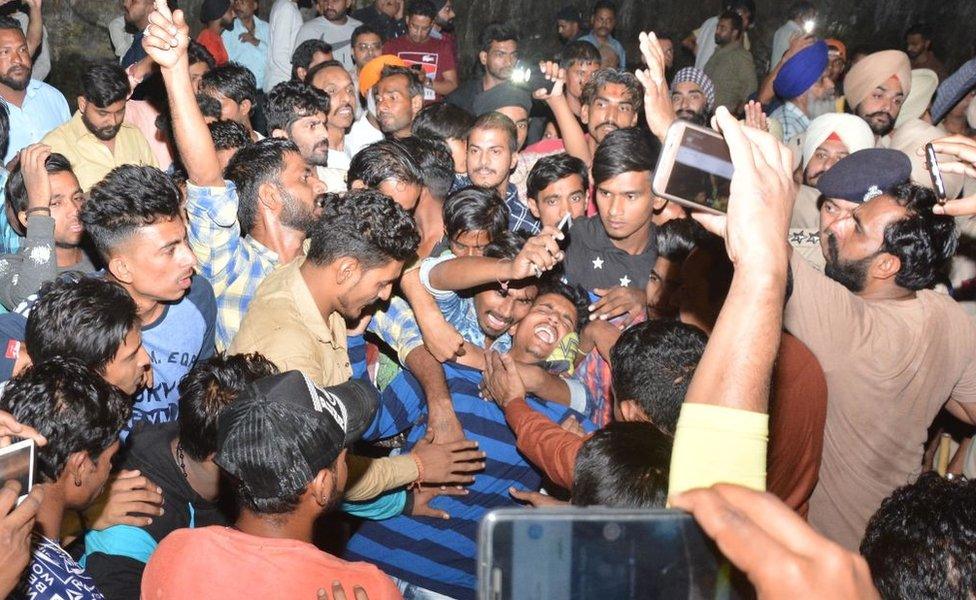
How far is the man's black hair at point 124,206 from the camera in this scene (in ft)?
10.0

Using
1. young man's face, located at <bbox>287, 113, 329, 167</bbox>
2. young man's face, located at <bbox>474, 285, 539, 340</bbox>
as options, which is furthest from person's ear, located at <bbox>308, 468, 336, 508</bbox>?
young man's face, located at <bbox>287, 113, 329, 167</bbox>

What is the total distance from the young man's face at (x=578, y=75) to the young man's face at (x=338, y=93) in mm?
1806

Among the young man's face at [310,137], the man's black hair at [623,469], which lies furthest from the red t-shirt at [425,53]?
the man's black hair at [623,469]

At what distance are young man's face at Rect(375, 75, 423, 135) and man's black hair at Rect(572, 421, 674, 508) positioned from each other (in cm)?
377

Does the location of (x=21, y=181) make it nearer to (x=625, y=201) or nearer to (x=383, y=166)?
(x=383, y=166)

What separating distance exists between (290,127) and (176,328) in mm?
2046

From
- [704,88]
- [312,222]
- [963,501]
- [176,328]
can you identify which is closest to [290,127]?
[312,222]

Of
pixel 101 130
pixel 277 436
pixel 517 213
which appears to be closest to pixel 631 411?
pixel 277 436

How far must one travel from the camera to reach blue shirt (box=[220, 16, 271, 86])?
24.8 feet

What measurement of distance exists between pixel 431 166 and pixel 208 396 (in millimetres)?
2209

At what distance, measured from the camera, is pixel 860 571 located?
978mm

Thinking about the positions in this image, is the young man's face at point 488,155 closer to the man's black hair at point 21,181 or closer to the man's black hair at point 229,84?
the man's black hair at point 229,84

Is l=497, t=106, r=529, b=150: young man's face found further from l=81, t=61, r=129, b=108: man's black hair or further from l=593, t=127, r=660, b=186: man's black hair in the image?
l=81, t=61, r=129, b=108: man's black hair

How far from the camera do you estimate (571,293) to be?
12.4 feet
